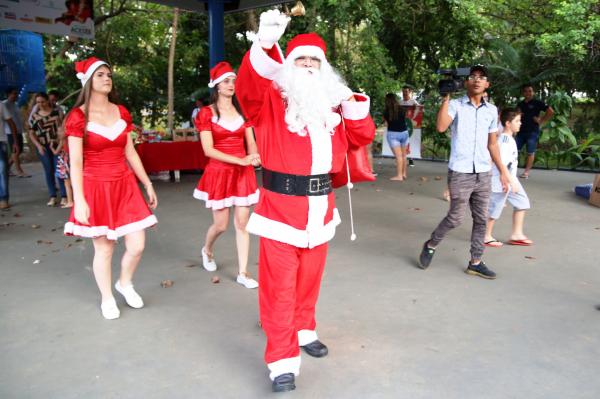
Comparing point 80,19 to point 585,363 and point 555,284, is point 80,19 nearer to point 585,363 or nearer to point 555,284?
point 555,284

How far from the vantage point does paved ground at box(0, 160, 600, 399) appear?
9.97ft

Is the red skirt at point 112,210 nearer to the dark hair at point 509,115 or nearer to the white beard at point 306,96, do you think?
the white beard at point 306,96

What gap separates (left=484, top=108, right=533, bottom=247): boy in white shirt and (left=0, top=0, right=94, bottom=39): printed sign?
8506 millimetres

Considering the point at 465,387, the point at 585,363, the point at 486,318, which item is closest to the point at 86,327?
the point at 465,387

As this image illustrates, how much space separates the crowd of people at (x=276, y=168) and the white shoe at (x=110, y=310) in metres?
0.01

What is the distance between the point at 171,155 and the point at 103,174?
692 centimetres

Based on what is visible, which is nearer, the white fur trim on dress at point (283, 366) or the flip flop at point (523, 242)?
the white fur trim on dress at point (283, 366)

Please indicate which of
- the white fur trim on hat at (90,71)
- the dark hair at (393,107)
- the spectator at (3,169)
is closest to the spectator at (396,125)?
the dark hair at (393,107)

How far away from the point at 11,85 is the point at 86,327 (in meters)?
11.4

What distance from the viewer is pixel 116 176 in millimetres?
3809

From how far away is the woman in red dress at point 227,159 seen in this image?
171 inches

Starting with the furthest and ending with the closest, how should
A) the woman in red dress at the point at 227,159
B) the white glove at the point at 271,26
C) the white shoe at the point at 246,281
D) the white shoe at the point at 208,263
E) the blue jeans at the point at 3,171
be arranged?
1. the blue jeans at the point at 3,171
2. the white shoe at the point at 208,263
3. the white shoe at the point at 246,281
4. the woman in red dress at the point at 227,159
5. the white glove at the point at 271,26

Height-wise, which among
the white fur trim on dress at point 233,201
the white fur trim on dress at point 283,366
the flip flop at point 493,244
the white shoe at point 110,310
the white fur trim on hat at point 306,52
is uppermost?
the white fur trim on hat at point 306,52

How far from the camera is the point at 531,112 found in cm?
1030
